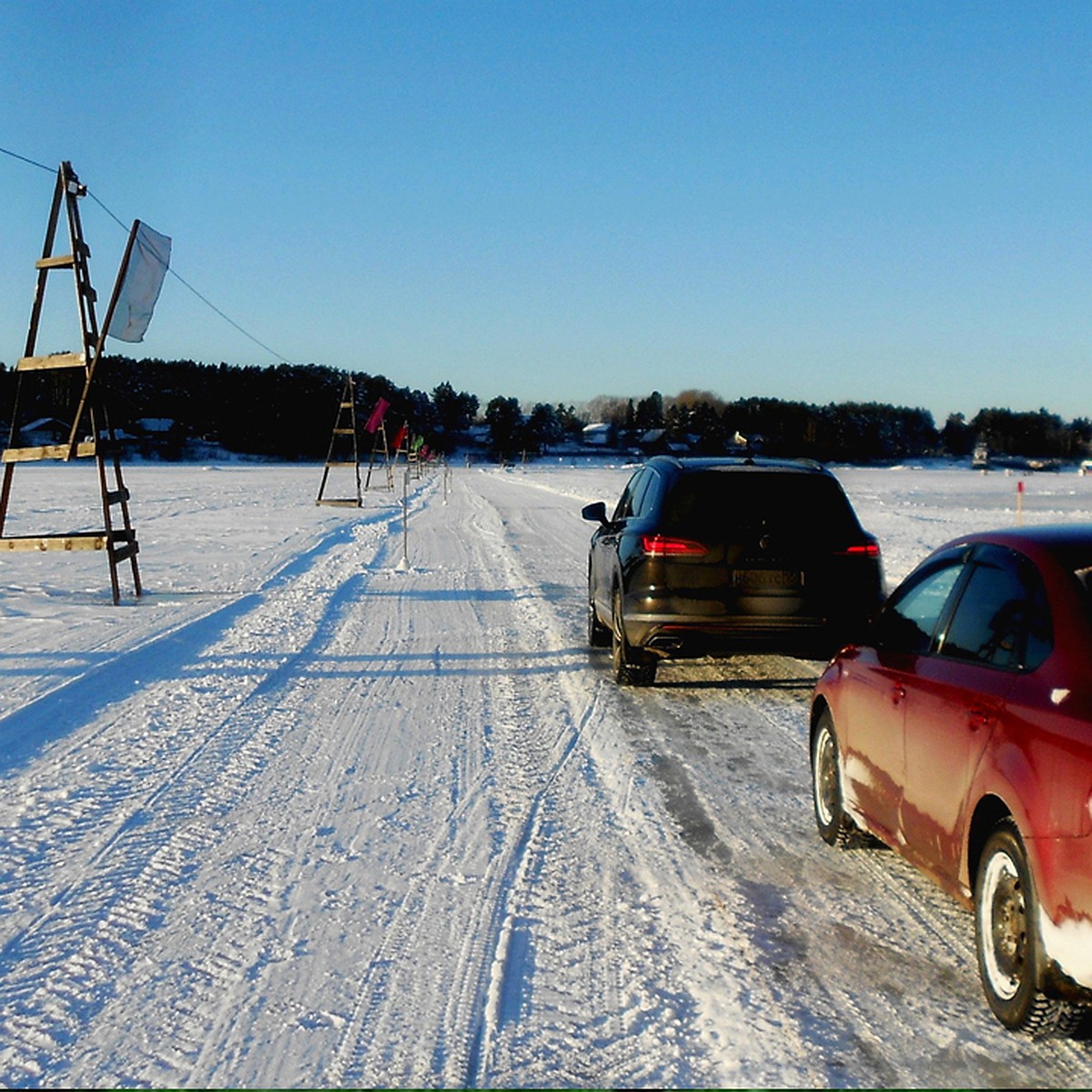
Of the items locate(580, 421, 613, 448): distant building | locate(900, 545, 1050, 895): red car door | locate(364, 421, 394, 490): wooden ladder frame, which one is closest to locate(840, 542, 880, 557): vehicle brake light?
locate(900, 545, 1050, 895): red car door

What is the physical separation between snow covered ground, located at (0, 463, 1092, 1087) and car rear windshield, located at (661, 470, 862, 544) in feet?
4.40

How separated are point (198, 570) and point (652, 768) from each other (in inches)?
488

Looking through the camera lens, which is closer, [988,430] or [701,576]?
[701,576]

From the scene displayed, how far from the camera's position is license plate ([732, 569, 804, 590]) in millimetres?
8219

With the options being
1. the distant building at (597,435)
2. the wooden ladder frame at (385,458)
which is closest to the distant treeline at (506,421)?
the distant building at (597,435)

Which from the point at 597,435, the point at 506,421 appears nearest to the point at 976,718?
the point at 506,421

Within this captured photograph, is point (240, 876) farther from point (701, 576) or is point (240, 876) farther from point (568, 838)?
point (701, 576)

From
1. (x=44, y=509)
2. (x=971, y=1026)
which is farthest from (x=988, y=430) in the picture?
(x=971, y=1026)

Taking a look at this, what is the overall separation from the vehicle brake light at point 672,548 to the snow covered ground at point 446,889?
1.14 metres

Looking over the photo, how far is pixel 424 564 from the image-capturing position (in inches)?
724

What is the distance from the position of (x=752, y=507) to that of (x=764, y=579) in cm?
56

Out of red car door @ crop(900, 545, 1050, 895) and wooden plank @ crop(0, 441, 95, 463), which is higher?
wooden plank @ crop(0, 441, 95, 463)

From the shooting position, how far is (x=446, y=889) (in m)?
4.73

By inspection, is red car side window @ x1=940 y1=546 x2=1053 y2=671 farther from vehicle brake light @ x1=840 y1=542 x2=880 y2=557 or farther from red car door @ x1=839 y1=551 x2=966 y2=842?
vehicle brake light @ x1=840 y1=542 x2=880 y2=557
